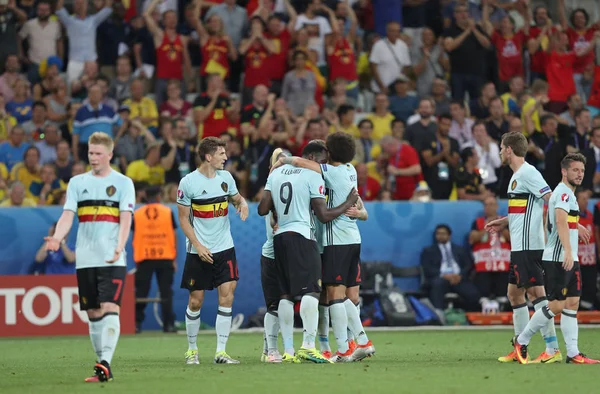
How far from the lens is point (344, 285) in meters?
12.8

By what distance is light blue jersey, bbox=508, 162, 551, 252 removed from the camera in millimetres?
12602

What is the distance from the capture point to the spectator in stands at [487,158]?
22359mm

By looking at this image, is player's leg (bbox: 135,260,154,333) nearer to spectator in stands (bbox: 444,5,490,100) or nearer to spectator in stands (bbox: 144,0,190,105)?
spectator in stands (bbox: 144,0,190,105)

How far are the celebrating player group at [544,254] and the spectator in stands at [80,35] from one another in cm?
1376

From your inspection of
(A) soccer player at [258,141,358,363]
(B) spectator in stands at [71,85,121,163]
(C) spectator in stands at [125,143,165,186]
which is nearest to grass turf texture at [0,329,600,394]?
(A) soccer player at [258,141,358,363]

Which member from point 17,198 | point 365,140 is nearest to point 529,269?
point 365,140

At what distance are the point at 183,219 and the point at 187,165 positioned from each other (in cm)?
915

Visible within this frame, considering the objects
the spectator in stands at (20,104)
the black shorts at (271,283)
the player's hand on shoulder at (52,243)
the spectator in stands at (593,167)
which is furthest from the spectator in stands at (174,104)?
the player's hand on shoulder at (52,243)

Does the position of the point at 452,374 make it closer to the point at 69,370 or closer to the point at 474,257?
the point at 69,370

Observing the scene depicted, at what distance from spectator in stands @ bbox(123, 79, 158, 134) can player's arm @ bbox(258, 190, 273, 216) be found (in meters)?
11.2

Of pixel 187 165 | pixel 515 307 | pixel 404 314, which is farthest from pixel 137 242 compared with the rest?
pixel 515 307

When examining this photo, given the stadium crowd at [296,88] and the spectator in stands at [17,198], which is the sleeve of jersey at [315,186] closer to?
the stadium crowd at [296,88]

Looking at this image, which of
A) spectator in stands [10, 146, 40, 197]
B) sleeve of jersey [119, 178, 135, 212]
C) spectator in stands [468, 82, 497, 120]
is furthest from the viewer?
spectator in stands [468, 82, 497, 120]

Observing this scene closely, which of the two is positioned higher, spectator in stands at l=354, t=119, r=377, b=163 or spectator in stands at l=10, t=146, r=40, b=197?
spectator in stands at l=354, t=119, r=377, b=163
